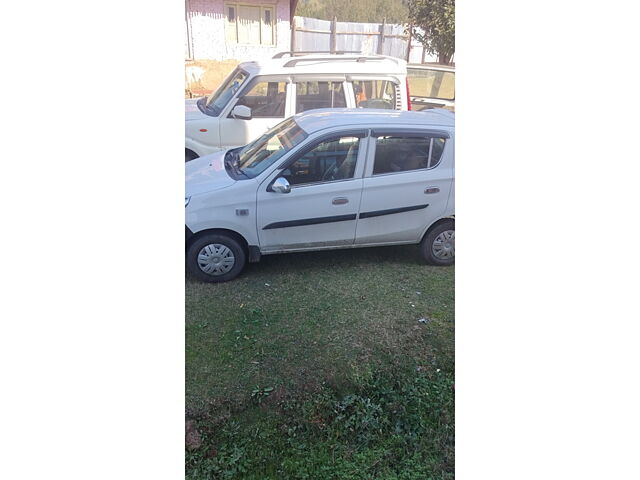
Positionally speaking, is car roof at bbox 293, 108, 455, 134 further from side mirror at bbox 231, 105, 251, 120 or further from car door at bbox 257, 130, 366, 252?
side mirror at bbox 231, 105, 251, 120

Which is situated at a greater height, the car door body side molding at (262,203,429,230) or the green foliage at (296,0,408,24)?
the green foliage at (296,0,408,24)

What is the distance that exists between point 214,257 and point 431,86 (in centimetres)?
658

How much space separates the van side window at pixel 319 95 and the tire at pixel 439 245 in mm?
2375

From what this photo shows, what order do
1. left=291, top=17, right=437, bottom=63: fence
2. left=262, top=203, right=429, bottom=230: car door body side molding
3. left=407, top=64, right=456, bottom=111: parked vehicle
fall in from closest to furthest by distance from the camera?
left=262, top=203, right=429, bottom=230: car door body side molding → left=407, top=64, right=456, bottom=111: parked vehicle → left=291, top=17, right=437, bottom=63: fence

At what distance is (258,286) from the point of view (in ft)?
14.2

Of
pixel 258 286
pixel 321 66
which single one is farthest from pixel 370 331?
pixel 321 66

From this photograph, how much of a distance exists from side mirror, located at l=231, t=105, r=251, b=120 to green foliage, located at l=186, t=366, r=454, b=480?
13.2 ft

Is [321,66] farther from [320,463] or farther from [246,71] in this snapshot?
[320,463]

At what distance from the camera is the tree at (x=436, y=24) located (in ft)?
37.6

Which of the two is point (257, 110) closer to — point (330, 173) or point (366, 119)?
point (366, 119)

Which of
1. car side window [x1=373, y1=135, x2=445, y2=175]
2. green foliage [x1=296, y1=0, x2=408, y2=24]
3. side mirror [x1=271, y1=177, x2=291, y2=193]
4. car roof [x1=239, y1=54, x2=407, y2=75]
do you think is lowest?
side mirror [x1=271, y1=177, x2=291, y2=193]

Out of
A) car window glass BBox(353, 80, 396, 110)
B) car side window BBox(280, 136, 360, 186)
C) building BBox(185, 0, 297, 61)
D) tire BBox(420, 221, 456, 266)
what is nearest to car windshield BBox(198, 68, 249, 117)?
car window glass BBox(353, 80, 396, 110)

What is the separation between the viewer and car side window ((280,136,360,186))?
4.38 m

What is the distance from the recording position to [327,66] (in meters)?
6.38
